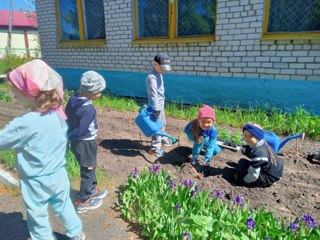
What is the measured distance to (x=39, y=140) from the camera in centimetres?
179

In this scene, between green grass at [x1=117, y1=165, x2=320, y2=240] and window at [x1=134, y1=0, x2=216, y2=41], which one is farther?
window at [x1=134, y1=0, x2=216, y2=41]

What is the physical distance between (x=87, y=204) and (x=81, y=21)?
688 cm

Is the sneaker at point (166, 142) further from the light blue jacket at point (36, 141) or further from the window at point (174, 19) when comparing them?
the window at point (174, 19)

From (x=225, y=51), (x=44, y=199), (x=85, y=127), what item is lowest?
(x=44, y=199)

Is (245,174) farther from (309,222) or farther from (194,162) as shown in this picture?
(309,222)

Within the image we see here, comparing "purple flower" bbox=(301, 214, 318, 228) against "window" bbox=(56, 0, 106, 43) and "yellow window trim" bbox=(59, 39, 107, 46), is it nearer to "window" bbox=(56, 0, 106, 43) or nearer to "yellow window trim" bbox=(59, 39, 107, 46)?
"yellow window trim" bbox=(59, 39, 107, 46)

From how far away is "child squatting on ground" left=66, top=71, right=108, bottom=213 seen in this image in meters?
2.38

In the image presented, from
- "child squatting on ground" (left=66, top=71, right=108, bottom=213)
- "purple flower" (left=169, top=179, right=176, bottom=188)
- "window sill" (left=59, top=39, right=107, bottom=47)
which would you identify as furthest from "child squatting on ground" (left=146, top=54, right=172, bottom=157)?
"window sill" (left=59, top=39, right=107, bottom=47)

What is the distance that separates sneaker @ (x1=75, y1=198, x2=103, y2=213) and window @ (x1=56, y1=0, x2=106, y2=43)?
19.6ft

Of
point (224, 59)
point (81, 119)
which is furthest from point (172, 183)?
point (224, 59)

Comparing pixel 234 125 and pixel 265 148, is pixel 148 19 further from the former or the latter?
pixel 265 148

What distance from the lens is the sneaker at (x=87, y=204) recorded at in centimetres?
265

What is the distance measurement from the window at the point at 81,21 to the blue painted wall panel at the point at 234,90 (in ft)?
5.25

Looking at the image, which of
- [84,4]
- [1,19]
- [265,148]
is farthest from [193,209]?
[1,19]
